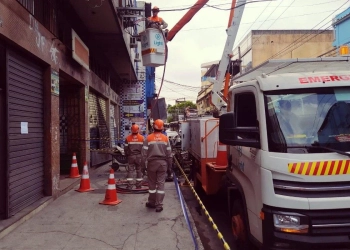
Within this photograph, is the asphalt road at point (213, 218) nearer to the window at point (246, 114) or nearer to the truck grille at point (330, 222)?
the window at point (246, 114)

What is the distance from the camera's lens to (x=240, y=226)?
465 centimetres

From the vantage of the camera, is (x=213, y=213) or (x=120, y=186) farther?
(x=120, y=186)

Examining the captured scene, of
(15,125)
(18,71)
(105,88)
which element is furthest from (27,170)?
(105,88)

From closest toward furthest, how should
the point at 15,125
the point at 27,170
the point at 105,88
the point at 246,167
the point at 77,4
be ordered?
the point at 246,167 → the point at 15,125 → the point at 27,170 → the point at 77,4 → the point at 105,88

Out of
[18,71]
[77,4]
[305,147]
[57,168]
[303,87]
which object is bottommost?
[57,168]

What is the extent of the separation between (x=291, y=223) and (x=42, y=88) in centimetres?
611

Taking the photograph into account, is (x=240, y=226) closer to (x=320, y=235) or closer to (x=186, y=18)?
(x=320, y=235)

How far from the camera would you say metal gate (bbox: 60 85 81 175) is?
1109 cm

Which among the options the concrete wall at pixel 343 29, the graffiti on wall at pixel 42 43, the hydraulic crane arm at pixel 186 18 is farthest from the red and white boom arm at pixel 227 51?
the concrete wall at pixel 343 29

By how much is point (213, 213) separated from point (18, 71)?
5.04m

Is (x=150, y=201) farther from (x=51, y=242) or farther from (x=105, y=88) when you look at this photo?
(x=105, y=88)

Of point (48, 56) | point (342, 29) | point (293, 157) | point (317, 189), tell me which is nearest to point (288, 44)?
point (342, 29)

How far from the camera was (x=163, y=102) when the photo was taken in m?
19.1

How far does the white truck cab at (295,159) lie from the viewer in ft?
11.5
